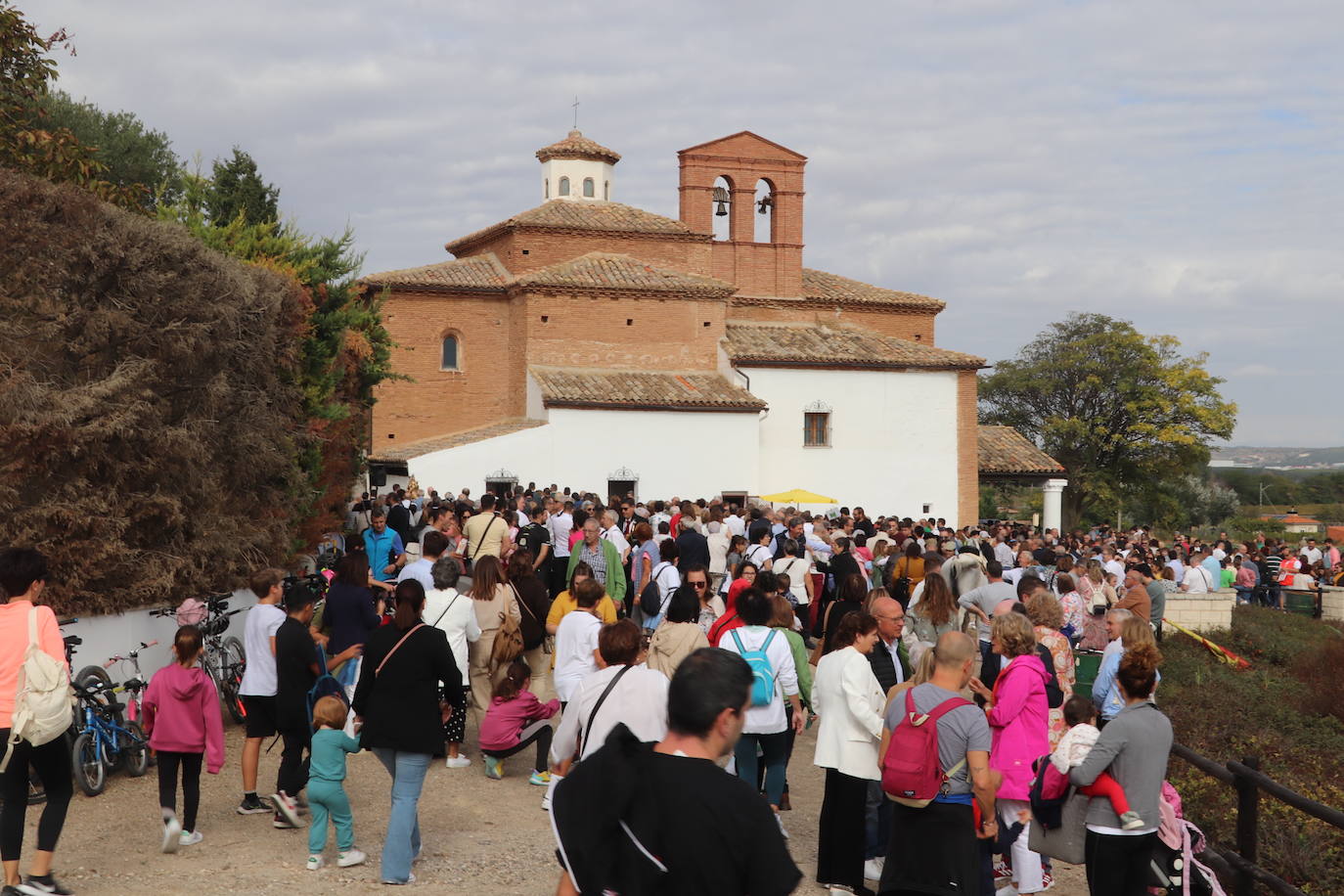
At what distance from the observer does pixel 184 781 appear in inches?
313

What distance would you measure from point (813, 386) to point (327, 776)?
28.6 m

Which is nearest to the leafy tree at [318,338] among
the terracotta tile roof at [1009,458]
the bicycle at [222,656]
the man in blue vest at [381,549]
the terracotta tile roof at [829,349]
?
the man in blue vest at [381,549]

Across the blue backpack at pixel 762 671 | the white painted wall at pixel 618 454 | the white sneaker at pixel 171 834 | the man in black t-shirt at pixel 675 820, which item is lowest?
the white sneaker at pixel 171 834

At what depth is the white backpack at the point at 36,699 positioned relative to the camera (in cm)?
638

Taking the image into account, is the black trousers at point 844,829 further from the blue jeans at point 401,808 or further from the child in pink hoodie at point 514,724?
the child in pink hoodie at point 514,724

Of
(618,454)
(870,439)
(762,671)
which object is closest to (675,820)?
(762,671)

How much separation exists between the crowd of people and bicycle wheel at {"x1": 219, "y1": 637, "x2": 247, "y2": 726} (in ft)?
3.51

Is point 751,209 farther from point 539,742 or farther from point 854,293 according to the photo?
point 539,742

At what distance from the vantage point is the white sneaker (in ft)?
25.1

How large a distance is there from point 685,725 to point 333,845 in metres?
5.33

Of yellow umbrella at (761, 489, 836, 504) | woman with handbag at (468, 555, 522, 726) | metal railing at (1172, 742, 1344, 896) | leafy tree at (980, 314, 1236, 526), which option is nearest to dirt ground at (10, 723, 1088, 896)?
woman with handbag at (468, 555, 522, 726)

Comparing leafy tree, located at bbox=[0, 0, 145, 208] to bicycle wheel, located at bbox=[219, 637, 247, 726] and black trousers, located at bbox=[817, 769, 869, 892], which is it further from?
black trousers, located at bbox=[817, 769, 869, 892]

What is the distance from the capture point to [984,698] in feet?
28.8

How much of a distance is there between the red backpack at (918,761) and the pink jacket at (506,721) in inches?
174
